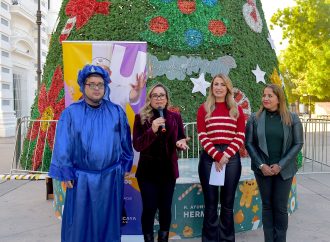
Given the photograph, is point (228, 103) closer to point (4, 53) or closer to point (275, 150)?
point (275, 150)

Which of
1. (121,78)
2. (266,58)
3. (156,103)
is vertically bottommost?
(156,103)

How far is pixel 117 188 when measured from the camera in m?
3.56

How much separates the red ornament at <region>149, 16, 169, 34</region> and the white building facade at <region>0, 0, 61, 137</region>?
41.7ft

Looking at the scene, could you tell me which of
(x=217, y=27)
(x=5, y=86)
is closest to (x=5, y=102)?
(x=5, y=86)

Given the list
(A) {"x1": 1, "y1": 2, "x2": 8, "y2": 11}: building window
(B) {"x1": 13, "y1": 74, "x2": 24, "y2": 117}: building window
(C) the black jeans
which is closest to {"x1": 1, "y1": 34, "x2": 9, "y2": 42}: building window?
(A) {"x1": 1, "y1": 2, "x2": 8, "y2": 11}: building window

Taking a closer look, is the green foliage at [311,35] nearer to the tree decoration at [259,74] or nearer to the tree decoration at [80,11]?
the tree decoration at [259,74]

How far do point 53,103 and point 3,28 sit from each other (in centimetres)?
1327

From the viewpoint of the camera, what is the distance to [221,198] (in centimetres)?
409

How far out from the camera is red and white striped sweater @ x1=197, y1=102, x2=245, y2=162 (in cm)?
389

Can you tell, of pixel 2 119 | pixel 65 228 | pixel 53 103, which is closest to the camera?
pixel 65 228

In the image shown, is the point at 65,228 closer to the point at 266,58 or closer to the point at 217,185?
the point at 217,185

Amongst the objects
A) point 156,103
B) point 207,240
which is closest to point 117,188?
point 156,103

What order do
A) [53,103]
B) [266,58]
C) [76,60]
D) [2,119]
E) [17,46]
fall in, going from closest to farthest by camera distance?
[76,60]
[266,58]
[53,103]
[2,119]
[17,46]

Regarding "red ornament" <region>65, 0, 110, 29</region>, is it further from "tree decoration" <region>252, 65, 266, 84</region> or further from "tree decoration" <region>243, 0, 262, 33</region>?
"tree decoration" <region>252, 65, 266, 84</region>
